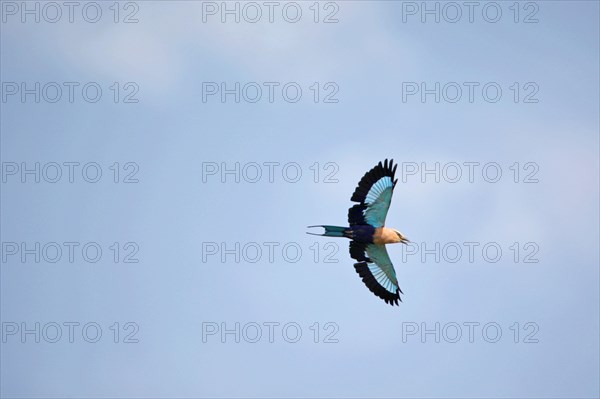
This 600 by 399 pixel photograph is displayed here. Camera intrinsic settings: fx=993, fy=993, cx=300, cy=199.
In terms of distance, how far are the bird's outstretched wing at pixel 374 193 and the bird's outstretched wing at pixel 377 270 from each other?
1.16m

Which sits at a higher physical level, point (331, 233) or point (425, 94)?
point (425, 94)

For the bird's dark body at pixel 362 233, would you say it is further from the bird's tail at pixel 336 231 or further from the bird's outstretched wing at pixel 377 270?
the bird's outstretched wing at pixel 377 270

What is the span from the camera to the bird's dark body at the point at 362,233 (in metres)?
30.4

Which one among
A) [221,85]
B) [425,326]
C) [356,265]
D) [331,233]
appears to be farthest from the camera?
[221,85]

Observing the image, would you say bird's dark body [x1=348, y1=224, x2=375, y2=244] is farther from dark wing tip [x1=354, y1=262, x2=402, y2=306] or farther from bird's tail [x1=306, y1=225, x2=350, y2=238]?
dark wing tip [x1=354, y1=262, x2=402, y2=306]

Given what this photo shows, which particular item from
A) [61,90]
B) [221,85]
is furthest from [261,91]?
[61,90]

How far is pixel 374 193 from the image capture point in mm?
30469

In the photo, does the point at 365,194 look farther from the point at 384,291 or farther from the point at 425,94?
the point at 425,94

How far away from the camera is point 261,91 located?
4178cm

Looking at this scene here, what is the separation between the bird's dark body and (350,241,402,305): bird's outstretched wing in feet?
1.49

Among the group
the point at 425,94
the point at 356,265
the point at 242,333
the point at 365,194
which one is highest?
the point at 425,94

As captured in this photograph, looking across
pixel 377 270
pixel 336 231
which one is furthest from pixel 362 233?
pixel 377 270

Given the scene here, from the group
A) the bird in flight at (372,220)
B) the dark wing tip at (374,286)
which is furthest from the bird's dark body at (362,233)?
the dark wing tip at (374,286)

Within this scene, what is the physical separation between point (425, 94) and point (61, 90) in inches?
583
